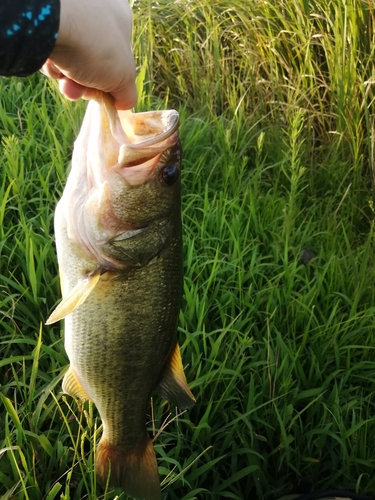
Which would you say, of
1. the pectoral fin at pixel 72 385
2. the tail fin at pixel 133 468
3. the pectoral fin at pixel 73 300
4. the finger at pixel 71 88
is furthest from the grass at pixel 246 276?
the finger at pixel 71 88

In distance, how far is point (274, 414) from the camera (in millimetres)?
2639

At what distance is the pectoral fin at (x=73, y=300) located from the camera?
64.4 inches

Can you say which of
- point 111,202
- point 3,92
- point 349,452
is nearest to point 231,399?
point 349,452

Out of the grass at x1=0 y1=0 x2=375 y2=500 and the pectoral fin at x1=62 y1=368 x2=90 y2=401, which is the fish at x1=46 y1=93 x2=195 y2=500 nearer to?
the pectoral fin at x1=62 y1=368 x2=90 y2=401

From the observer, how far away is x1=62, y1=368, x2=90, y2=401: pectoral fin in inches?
76.2

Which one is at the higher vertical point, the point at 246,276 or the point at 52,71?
the point at 52,71

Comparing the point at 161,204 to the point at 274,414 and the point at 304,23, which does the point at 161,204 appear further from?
the point at 304,23

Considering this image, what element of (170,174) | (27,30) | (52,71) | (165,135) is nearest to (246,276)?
(170,174)

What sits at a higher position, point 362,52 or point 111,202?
point 111,202

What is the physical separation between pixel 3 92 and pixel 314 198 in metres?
2.10

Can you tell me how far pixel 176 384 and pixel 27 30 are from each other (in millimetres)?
1065

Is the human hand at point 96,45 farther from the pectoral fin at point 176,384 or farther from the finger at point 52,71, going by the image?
the pectoral fin at point 176,384

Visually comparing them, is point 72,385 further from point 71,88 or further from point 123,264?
point 71,88

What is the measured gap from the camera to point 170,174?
1815 mm
